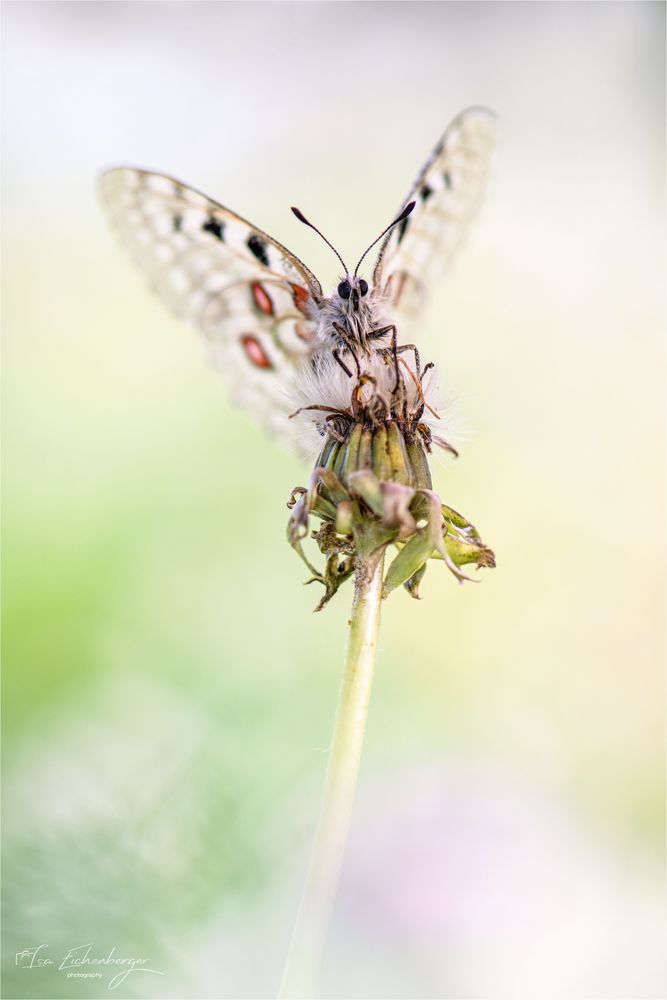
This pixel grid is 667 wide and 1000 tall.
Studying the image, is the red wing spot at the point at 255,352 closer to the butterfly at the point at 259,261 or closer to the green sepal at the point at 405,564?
the butterfly at the point at 259,261

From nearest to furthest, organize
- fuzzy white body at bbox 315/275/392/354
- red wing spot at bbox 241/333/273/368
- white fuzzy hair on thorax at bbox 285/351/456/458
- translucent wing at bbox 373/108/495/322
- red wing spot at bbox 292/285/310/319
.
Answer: white fuzzy hair on thorax at bbox 285/351/456/458, fuzzy white body at bbox 315/275/392/354, red wing spot at bbox 292/285/310/319, translucent wing at bbox 373/108/495/322, red wing spot at bbox 241/333/273/368

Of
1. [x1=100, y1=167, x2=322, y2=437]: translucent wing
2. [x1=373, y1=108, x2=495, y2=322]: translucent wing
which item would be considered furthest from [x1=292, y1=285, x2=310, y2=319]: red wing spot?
[x1=373, y1=108, x2=495, y2=322]: translucent wing

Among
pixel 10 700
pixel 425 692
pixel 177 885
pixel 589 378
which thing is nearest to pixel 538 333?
pixel 589 378

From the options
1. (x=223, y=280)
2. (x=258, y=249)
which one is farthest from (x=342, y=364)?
(x=223, y=280)

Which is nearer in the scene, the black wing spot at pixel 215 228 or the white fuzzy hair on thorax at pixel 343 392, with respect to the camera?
the white fuzzy hair on thorax at pixel 343 392

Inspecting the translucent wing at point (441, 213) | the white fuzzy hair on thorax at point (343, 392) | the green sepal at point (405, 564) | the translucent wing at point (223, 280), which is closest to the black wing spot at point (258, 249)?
the translucent wing at point (223, 280)

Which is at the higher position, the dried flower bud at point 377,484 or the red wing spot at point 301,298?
the red wing spot at point 301,298

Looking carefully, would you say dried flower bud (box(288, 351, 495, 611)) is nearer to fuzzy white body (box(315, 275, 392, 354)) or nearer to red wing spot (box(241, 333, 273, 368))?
fuzzy white body (box(315, 275, 392, 354))
